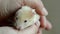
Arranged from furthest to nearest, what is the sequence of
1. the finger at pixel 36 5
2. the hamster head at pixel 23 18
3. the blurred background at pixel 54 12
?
1. the blurred background at pixel 54 12
2. the finger at pixel 36 5
3. the hamster head at pixel 23 18

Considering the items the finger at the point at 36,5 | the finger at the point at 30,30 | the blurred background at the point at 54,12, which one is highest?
the blurred background at the point at 54,12

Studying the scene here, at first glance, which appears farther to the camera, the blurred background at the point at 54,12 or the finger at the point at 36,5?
the blurred background at the point at 54,12

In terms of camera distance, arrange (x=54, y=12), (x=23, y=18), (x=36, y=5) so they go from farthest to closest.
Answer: (x=54, y=12), (x=36, y=5), (x=23, y=18)

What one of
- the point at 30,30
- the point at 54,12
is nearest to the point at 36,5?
the point at 30,30

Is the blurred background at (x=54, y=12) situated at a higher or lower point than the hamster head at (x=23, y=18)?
higher

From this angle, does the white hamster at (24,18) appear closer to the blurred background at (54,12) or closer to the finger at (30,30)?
the finger at (30,30)

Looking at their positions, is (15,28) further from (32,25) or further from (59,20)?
(59,20)

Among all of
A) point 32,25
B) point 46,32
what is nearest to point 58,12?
point 46,32

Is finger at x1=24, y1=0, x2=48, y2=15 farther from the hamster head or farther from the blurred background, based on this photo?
the blurred background

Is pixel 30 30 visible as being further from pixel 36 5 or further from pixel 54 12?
pixel 54 12

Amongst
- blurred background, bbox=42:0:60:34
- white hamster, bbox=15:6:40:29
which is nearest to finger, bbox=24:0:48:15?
white hamster, bbox=15:6:40:29

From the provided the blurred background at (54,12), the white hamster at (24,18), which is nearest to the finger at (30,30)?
the white hamster at (24,18)
